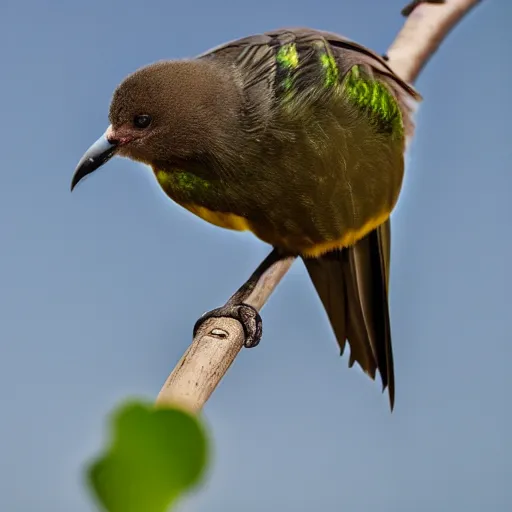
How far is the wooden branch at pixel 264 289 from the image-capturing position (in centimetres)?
110

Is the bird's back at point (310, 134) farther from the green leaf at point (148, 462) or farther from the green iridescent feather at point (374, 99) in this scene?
the green leaf at point (148, 462)

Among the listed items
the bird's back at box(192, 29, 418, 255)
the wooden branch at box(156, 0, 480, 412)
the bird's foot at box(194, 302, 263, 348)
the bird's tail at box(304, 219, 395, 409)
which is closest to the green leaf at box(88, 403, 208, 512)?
the wooden branch at box(156, 0, 480, 412)

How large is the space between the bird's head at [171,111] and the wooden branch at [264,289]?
0.42 m

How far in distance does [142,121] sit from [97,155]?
0.45 ft

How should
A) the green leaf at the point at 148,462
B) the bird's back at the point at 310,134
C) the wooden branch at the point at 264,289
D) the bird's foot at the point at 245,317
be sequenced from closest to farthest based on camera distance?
the green leaf at the point at 148,462
the wooden branch at the point at 264,289
the bird's back at the point at 310,134
the bird's foot at the point at 245,317

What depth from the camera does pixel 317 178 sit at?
1711mm

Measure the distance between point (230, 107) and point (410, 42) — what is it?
1.01 metres

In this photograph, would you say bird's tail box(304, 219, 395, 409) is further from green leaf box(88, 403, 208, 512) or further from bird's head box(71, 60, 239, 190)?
green leaf box(88, 403, 208, 512)

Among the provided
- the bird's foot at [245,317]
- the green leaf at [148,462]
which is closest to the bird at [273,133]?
the bird's foot at [245,317]

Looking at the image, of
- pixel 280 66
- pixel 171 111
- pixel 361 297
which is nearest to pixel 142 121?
pixel 171 111

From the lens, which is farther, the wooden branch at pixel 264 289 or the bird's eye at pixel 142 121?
the bird's eye at pixel 142 121

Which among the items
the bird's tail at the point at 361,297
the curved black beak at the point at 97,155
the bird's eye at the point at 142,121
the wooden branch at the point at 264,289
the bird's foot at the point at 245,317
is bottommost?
the bird's tail at the point at 361,297

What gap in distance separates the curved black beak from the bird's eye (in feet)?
0.23

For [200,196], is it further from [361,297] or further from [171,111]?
[361,297]
